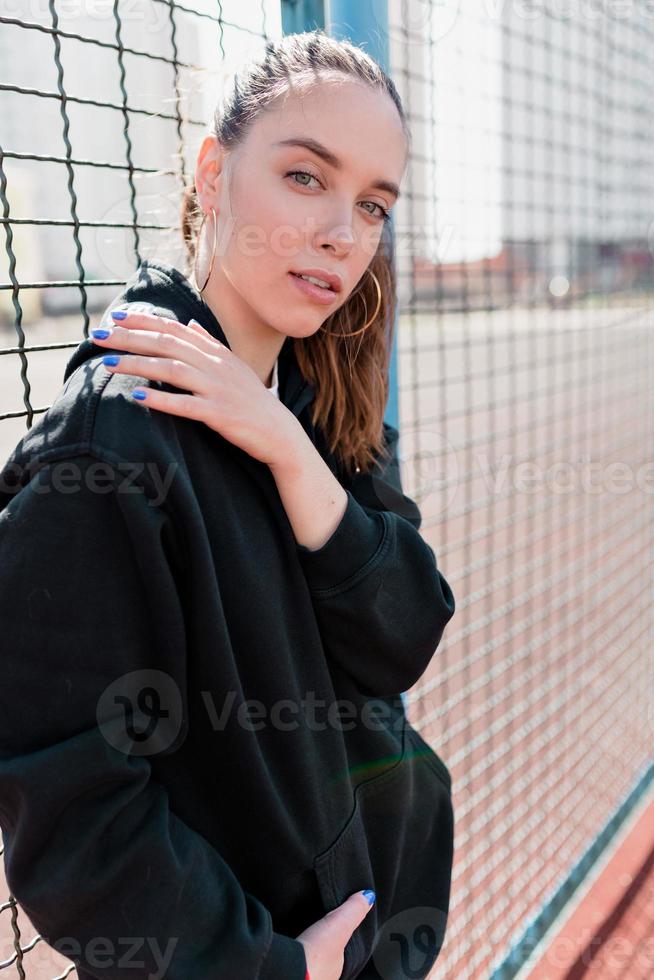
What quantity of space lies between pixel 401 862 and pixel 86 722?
0.70 metres

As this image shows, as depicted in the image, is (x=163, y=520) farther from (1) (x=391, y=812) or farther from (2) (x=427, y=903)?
(2) (x=427, y=903)

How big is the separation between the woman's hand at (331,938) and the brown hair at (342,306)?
2.08ft

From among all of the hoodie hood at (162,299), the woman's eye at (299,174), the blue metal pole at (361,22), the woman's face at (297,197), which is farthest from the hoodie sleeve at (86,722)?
the blue metal pole at (361,22)

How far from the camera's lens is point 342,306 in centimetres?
127

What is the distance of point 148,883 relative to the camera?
789 mm

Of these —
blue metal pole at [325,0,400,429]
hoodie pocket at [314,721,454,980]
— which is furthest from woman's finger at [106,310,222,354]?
hoodie pocket at [314,721,454,980]

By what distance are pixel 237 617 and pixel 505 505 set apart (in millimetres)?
5871

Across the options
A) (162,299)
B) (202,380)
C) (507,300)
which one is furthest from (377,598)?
(507,300)

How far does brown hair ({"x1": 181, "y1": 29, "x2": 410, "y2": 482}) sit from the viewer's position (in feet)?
3.44

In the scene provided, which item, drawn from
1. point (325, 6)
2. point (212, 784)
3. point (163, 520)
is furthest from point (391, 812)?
point (325, 6)

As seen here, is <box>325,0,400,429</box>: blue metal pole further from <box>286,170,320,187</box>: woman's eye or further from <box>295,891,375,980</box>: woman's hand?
<box>295,891,375,980</box>: woman's hand

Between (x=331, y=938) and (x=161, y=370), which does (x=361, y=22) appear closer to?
(x=161, y=370)

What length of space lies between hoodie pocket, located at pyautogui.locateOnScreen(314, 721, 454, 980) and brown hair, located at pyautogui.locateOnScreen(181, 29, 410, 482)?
0.51 meters

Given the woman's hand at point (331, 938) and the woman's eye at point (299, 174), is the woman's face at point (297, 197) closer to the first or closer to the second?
the woman's eye at point (299, 174)
